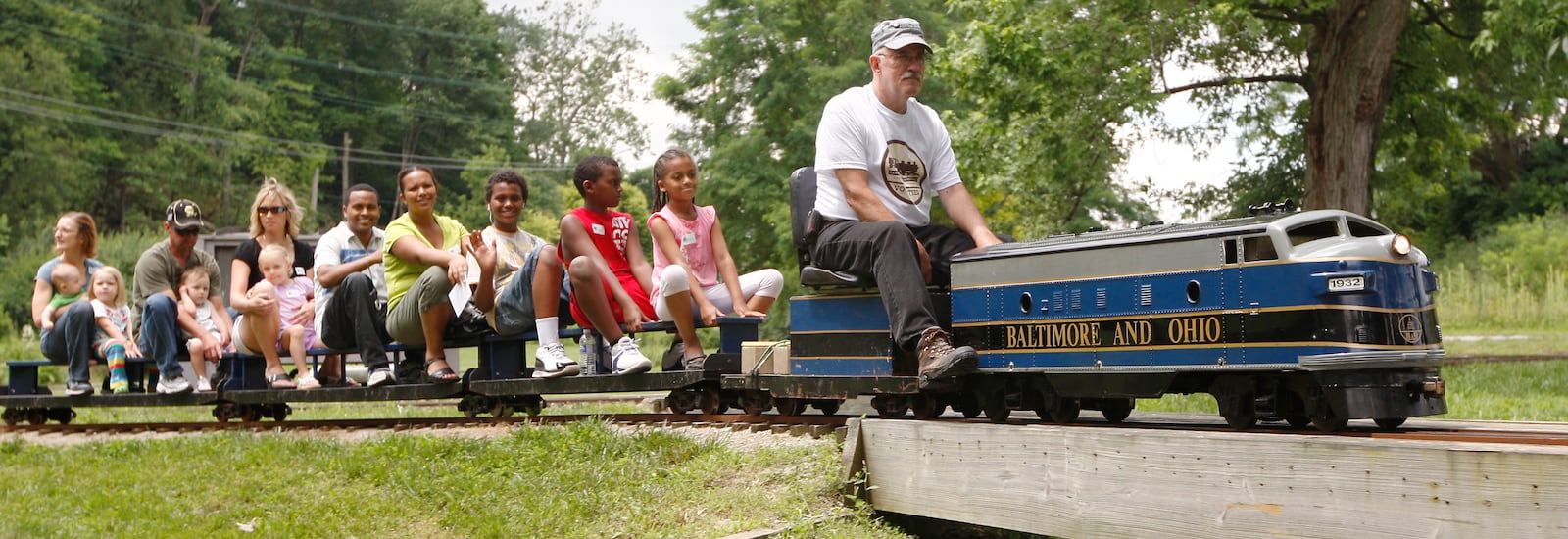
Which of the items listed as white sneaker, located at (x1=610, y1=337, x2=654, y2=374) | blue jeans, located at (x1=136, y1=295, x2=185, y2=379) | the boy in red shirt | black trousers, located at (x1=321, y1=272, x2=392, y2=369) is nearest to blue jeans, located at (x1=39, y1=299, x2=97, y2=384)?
blue jeans, located at (x1=136, y1=295, x2=185, y2=379)


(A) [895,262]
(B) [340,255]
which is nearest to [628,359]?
(A) [895,262]

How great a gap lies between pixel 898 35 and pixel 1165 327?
2.01 m

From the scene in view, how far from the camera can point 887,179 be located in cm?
703

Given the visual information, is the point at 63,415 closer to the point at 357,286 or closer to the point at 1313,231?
the point at 357,286

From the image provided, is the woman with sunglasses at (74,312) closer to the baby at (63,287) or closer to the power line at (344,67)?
the baby at (63,287)

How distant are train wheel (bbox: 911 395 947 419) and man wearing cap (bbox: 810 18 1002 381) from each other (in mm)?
654

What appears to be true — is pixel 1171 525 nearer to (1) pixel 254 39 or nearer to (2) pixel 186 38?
(2) pixel 186 38

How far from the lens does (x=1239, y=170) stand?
1980 centimetres

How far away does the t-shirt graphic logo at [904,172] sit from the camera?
705cm

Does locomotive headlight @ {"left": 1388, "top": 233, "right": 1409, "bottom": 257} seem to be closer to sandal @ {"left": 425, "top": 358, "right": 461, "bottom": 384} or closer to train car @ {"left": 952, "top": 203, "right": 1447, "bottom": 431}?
train car @ {"left": 952, "top": 203, "right": 1447, "bottom": 431}

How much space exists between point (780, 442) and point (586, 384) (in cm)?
186

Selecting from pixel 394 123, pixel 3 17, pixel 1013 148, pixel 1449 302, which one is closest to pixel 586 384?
pixel 1013 148

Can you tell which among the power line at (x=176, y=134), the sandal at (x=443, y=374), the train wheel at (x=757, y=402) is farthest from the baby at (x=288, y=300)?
the power line at (x=176, y=134)

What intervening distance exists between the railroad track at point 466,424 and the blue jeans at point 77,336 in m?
0.45
